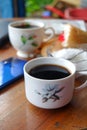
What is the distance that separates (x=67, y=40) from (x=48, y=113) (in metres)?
0.29

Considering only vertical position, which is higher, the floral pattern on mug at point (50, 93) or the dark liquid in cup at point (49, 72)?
the dark liquid in cup at point (49, 72)

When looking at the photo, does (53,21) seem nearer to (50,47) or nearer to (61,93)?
(50,47)

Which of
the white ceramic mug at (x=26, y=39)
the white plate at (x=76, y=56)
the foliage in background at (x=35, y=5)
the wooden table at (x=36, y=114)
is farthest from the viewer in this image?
the foliage in background at (x=35, y=5)

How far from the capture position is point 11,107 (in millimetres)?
489

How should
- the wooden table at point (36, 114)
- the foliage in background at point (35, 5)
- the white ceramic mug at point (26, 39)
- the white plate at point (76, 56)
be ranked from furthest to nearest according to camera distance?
the foliage in background at point (35, 5), the white ceramic mug at point (26, 39), the white plate at point (76, 56), the wooden table at point (36, 114)

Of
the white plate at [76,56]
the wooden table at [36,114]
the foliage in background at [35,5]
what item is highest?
the white plate at [76,56]

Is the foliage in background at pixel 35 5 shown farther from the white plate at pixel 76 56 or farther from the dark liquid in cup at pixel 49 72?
the dark liquid in cup at pixel 49 72

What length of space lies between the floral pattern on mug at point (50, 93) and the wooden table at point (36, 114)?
36 mm

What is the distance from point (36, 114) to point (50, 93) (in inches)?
2.2

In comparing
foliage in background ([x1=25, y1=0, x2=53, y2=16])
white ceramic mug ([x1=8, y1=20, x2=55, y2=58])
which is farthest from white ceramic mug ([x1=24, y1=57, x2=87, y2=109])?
foliage in background ([x1=25, y1=0, x2=53, y2=16])

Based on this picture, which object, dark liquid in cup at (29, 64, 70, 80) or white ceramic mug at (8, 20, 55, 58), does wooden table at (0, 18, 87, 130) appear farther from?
white ceramic mug at (8, 20, 55, 58)

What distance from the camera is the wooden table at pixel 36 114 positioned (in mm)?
436

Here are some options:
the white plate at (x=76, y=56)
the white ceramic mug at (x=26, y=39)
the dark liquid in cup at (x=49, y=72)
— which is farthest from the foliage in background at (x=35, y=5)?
the dark liquid in cup at (x=49, y=72)

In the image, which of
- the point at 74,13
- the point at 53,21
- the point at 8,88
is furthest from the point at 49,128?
the point at 74,13
